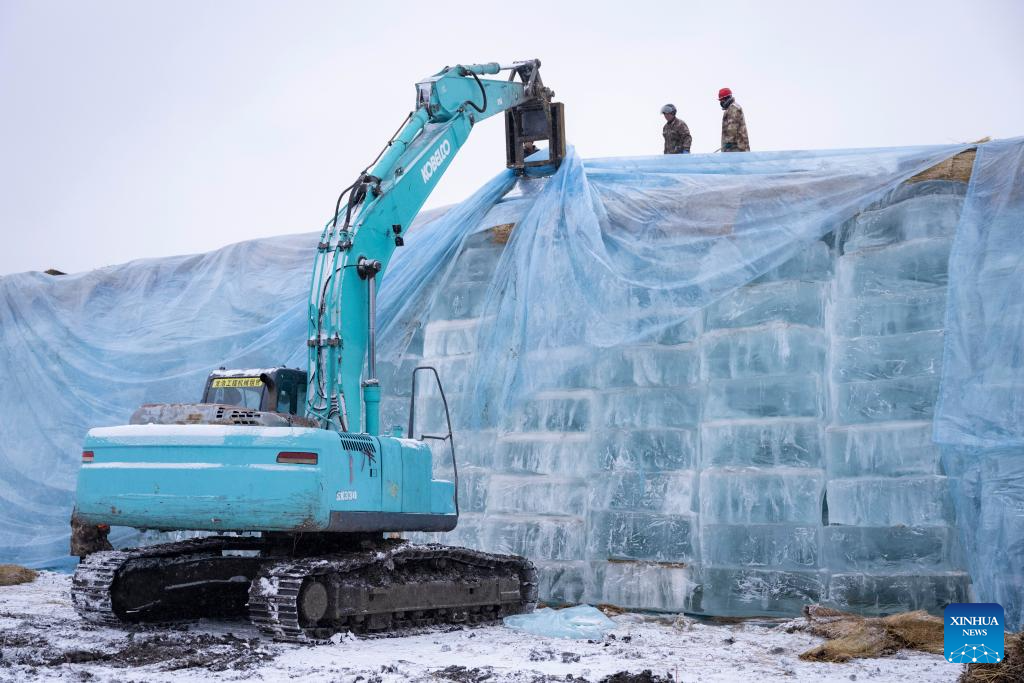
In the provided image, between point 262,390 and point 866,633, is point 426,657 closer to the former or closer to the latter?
point 262,390

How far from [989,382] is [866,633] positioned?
2.18 meters

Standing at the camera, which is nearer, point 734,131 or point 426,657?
point 426,657

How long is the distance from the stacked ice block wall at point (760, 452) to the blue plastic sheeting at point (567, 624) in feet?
3.76

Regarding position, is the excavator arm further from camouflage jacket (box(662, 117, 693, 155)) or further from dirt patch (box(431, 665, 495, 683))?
camouflage jacket (box(662, 117, 693, 155))

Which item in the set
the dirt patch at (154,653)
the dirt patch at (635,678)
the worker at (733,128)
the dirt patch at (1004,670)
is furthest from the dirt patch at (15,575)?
the dirt patch at (1004,670)

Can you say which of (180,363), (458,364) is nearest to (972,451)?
(458,364)

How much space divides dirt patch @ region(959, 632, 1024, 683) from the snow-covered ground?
689mm

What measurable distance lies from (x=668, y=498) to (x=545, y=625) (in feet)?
5.81

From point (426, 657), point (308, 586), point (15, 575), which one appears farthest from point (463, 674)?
point (15, 575)

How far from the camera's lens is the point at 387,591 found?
7.42 m

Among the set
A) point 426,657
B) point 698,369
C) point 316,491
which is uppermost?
point 698,369

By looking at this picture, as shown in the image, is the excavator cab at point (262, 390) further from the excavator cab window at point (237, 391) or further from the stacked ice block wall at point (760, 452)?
the stacked ice block wall at point (760, 452)

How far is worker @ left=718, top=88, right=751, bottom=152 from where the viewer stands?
37.8 feet

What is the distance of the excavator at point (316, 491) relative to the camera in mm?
6844
